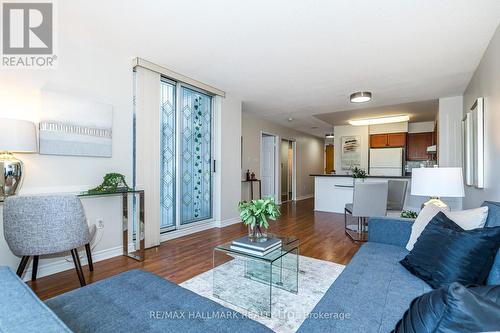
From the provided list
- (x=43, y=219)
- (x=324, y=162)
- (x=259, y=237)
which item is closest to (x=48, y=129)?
(x=43, y=219)

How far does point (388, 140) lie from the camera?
23.4 feet

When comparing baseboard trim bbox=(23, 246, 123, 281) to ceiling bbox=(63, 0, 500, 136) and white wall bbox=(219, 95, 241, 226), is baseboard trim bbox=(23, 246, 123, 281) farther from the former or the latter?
ceiling bbox=(63, 0, 500, 136)

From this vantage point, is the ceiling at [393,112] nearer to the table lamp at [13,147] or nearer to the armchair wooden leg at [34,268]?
the table lamp at [13,147]

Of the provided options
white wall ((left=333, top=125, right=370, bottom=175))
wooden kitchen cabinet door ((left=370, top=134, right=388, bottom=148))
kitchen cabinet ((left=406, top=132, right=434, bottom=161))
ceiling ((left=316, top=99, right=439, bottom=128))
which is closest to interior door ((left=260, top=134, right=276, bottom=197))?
ceiling ((left=316, top=99, right=439, bottom=128))

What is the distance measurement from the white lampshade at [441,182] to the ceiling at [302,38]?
1.42m

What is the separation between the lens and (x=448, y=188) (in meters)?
2.23

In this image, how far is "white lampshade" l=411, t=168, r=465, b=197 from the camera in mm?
2217

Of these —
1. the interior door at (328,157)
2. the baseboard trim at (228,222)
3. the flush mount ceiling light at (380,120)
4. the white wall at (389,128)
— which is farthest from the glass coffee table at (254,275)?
the interior door at (328,157)

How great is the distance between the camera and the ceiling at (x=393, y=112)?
5320 mm

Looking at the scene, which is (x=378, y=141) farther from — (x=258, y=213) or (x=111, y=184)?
(x=111, y=184)

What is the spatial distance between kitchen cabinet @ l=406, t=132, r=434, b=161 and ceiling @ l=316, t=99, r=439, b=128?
19.1 inches

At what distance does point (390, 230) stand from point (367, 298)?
1182 millimetres

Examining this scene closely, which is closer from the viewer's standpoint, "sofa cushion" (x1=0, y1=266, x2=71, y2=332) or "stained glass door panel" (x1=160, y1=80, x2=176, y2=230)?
"sofa cushion" (x1=0, y1=266, x2=71, y2=332)

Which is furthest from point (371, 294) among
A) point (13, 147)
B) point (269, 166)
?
point (269, 166)
